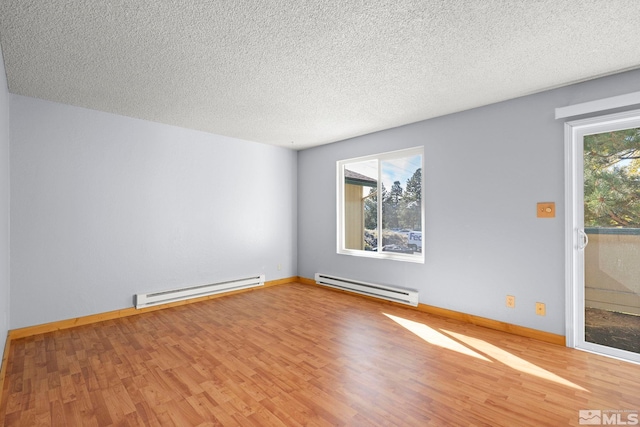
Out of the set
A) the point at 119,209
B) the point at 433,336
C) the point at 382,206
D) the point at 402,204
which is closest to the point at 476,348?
the point at 433,336

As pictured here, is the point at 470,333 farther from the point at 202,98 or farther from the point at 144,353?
the point at 202,98

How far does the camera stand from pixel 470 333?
10.4 feet

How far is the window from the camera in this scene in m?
4.22

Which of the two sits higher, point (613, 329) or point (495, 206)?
point (495, 206)

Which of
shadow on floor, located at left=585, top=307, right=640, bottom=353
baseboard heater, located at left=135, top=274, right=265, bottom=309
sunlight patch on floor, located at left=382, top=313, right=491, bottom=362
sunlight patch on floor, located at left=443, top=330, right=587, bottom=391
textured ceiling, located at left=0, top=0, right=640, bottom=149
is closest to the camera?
textured ceiling, located at left=0, top=0, right=640, bottom=149

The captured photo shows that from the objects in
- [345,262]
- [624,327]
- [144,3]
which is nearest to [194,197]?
[345,262]

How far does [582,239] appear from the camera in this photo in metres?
2.82

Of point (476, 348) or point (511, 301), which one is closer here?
point (476, 348)

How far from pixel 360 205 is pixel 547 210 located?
8.59 ft

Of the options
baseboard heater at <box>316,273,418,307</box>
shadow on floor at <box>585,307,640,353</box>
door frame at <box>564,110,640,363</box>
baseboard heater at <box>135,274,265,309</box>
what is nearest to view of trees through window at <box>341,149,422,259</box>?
baseboard heater at <box>316,273,418,307</box>

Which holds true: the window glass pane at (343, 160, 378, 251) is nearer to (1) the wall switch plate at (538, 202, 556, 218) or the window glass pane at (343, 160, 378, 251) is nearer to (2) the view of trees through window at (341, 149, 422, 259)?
(2) the view of trees through window at (341, 149, 422, 259)

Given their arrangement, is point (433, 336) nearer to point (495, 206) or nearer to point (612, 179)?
point (495, 206)

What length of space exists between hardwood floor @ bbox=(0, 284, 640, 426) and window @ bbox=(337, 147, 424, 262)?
1.23 m

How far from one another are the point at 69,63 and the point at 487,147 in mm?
4127
